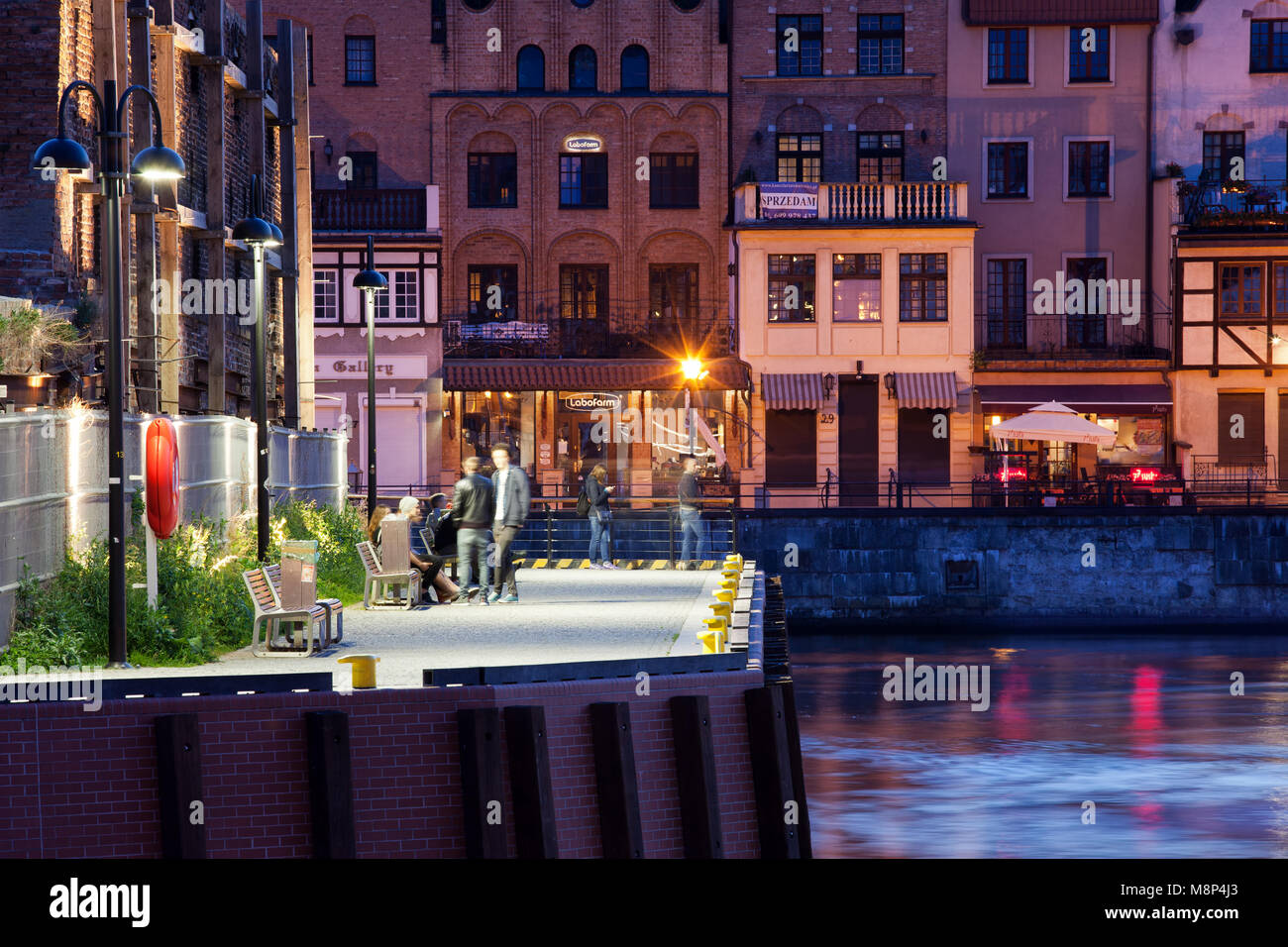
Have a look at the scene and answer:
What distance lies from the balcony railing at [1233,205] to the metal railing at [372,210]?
20.4m

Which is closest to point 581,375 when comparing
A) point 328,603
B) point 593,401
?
point 593,401

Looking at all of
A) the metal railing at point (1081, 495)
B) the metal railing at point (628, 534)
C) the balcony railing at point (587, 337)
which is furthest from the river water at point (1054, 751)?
the balcony railing at point (587, 337)

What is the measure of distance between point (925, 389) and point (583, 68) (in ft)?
43.4

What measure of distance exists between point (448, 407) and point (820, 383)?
993 centimetres

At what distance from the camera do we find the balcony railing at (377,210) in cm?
4981

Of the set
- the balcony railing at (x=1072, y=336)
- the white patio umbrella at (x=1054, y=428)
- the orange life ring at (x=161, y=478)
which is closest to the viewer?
the orange life ring at (x=161, y=478)

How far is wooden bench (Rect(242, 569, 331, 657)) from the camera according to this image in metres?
17.5

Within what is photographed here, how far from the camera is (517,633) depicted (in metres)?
19.3

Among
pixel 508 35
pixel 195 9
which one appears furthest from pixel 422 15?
pixel 195 9

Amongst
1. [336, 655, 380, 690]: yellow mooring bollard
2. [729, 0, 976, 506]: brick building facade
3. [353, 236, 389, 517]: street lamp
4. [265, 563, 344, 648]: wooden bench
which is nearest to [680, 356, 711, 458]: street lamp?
[729, 0, 976, 506]: brick building facade

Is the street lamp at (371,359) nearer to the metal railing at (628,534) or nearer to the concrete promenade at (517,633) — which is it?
the metal railing at (628,534)

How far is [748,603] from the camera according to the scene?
2052 centimetres

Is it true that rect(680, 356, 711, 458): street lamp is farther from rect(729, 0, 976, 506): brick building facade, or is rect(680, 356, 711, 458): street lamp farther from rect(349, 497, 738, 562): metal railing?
rect(349, 497, 738, 562): metal railing
